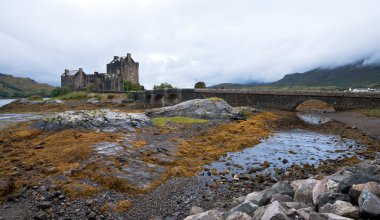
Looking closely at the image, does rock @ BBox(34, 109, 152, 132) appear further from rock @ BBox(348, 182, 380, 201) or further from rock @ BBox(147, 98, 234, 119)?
rock @ BBox(348, 182, 380, 201)

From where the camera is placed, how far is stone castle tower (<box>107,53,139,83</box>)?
11945 cm

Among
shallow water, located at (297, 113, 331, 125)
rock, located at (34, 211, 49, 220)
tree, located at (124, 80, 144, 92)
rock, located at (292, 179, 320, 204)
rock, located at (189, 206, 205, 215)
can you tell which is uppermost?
tree, located at (124, 80, 144, 92)

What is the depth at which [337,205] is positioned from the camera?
7125 mm

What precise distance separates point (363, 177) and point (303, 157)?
1218 cm

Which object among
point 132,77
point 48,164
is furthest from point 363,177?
point 132,77

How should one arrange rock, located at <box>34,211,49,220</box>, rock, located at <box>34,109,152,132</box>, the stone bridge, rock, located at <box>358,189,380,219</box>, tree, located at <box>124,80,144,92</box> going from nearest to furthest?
rock, located at <box>358,189,380,219</box> → rock, located at <box>34,211,49,220</box> → rock, located at <box>34,109,152,132</box> → the stone bridge → tree, located at <box>124,80,144,92</box>

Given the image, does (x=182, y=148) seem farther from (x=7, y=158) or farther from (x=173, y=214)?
(x=7, y=158)

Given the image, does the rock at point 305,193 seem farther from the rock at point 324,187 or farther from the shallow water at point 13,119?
the shallow water at point 13,119

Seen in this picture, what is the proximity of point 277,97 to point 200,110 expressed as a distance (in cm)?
2741

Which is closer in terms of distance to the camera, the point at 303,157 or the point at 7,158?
the point at 7,158

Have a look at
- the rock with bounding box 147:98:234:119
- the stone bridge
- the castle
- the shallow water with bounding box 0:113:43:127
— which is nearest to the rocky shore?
the rock with bounding box 147:98:234:119

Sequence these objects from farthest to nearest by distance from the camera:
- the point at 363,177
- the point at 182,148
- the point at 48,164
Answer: the point at 182,148, the point at 48,164, the point at 363,177

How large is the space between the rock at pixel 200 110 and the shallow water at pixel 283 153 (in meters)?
12.8

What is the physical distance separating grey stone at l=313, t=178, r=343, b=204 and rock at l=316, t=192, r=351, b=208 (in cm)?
40
